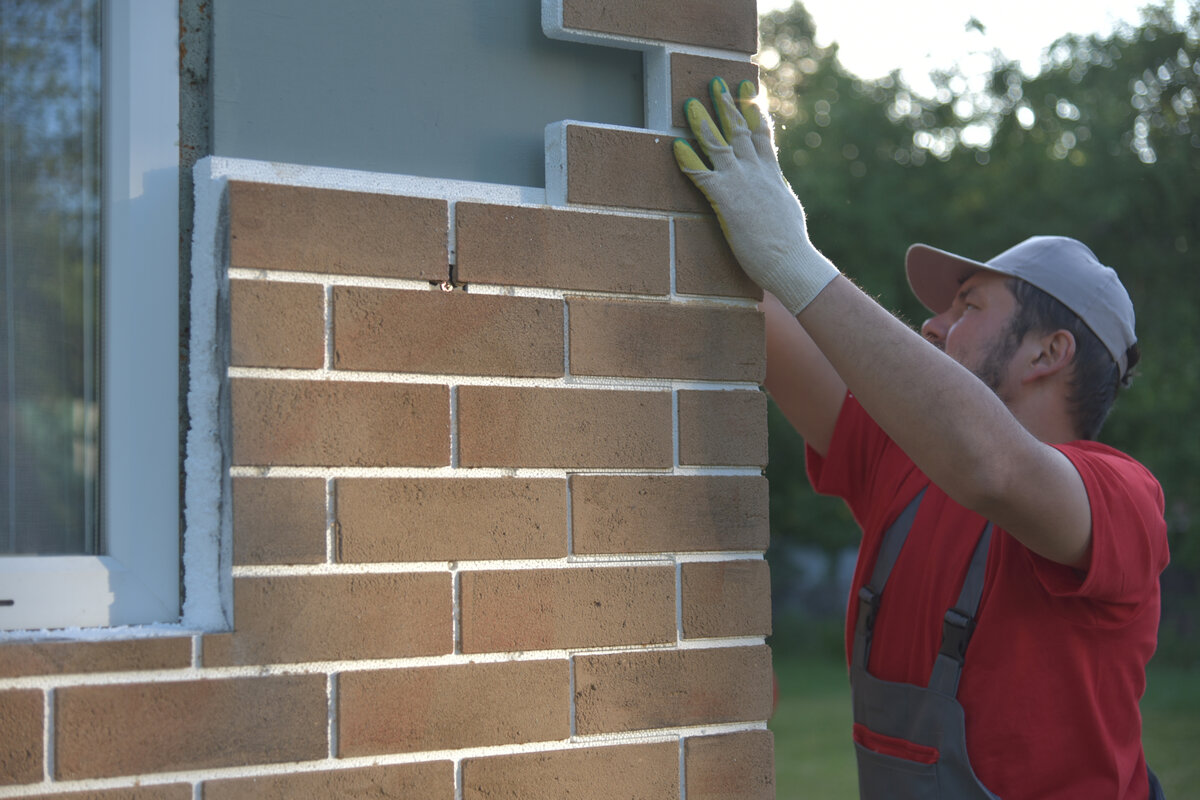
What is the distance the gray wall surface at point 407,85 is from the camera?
150 centimetres

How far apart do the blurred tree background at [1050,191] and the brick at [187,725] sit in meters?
11.7

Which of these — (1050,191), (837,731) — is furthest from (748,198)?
(1050,191)

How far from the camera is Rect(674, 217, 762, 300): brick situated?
5.76 feet

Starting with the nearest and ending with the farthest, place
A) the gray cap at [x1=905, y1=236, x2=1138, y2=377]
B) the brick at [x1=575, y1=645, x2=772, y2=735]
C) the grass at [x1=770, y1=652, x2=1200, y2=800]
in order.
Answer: the brick at [x1=575, y1=645, x2=772, y2=735]
the gray cap at [x1=905, y1=236, x2=1138, y2=377]
the grass at [x1=770, y1=652, x2=1200, y2=800]

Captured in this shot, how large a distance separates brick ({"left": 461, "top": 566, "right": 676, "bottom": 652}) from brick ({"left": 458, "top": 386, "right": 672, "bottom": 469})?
0.50 ft

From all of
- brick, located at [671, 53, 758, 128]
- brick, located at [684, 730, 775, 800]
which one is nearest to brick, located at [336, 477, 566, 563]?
brick, located at [684, 730, 775, 800]

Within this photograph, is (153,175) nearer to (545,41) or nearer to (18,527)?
(18,527)

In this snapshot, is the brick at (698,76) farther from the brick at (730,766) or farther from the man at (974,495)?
the brick at (730,766)

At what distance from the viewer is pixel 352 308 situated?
4.87ft

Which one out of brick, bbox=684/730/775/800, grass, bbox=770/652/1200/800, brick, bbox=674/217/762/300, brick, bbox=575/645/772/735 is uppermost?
brick, bbox=674/217/762/300

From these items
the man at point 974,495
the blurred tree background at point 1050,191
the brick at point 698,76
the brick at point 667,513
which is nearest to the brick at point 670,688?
the brick at point 667,513

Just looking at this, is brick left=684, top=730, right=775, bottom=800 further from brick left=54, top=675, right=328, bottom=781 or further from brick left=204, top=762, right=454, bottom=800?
brick left=54, top=675, right=328, bottom=781

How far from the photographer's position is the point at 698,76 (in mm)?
1813

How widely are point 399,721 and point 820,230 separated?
1583 centimetres
